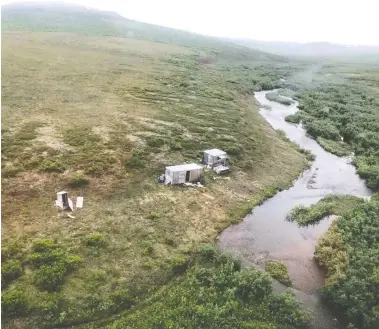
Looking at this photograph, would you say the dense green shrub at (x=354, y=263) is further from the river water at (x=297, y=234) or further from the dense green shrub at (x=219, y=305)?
the dense green shrub at (x=219, y=305)

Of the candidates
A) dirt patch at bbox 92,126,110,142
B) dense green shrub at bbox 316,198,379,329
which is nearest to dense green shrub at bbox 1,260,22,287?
dense green shrub at bbox 316,198,379,329

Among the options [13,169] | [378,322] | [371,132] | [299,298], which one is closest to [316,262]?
[299,298]

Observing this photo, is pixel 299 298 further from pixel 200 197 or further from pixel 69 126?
pixel 69 126

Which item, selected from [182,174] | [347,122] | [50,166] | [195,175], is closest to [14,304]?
[50,166]

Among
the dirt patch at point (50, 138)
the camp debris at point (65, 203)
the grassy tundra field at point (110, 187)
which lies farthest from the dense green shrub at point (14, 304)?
the dirt patch at point (50, 138)

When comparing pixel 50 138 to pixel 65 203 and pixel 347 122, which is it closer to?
pixel 65 203

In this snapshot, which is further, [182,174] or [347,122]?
[347,122]
